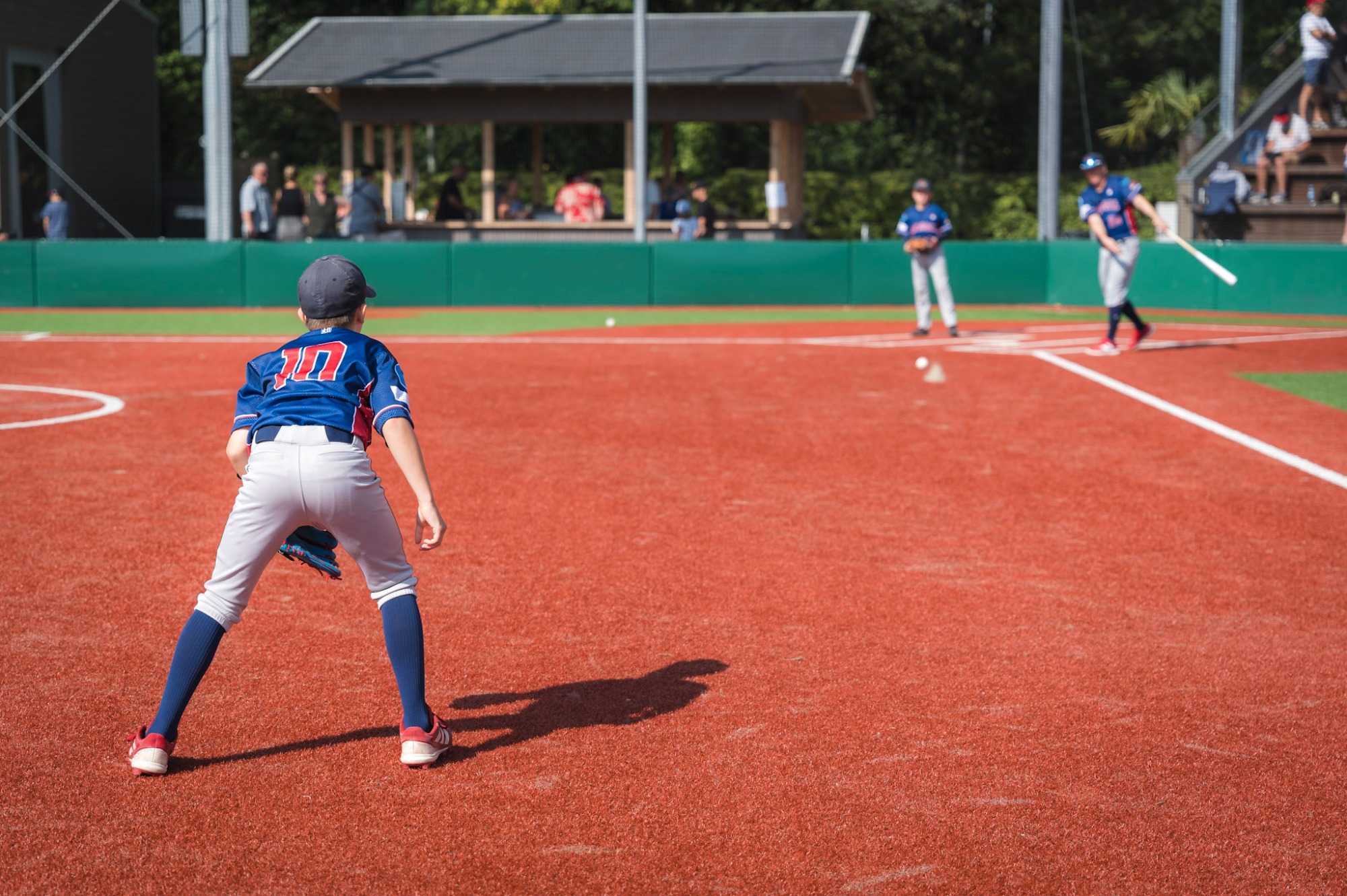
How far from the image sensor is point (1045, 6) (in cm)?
2748

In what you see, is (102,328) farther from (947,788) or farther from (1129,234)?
(947,788)

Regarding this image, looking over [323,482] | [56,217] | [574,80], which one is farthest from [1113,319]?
[56,217]

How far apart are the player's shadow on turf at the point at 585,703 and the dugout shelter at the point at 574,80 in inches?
1010

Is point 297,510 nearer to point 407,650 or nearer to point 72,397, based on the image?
point 407,650

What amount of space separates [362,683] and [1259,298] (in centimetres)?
2177

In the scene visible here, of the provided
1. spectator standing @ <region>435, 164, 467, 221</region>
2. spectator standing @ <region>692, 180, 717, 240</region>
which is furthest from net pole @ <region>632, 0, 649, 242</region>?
spectator standing @ <region>435, 164, 467, 221</region>

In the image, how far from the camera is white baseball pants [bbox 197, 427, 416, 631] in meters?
4.70

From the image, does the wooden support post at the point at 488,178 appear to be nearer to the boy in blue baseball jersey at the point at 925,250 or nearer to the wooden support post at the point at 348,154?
the wooden support post at the point at 348,154

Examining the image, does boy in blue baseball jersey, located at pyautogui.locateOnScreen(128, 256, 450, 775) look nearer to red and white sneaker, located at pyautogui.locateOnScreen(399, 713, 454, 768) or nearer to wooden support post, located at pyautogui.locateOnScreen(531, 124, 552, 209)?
red and white sneaker, located at pyautogui.locateOnScreen(399, 713, 454, 768)

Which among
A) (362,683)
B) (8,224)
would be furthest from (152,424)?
(8,224)

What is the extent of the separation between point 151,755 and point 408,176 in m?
30.0

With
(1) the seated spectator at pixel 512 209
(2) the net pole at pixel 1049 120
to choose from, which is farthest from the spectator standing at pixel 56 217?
(2) the net pole at pixel 1049 120

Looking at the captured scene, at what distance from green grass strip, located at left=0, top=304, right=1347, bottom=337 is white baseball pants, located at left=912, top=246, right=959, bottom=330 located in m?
3.12

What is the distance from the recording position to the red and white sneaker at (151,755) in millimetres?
4840
